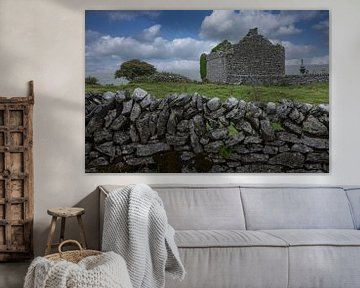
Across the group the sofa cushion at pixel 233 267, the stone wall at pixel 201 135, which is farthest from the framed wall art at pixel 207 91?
the sofa cushion at pixel 233 267

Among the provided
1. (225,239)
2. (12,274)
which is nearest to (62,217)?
(12,274)

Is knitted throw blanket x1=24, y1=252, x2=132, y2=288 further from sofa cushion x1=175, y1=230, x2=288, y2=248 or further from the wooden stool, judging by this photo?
the wooden stool

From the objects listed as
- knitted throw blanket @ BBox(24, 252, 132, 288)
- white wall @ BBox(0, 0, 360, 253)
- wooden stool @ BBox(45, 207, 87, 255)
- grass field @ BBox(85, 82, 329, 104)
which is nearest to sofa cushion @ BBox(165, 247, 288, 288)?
knitted throw blanket @ BBox(24, 252, 132, 288)

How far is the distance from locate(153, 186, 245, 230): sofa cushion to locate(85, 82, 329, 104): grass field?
33.6 inches

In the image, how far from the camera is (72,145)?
4.45 m

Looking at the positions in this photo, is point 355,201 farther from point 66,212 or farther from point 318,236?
point 66,212

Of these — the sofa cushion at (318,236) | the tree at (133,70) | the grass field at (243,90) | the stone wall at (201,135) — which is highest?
the tree at (133,70)

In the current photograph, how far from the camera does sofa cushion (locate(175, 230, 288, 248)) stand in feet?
11.5

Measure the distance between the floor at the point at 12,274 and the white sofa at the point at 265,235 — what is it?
32.9 inches

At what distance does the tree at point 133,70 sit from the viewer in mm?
4469

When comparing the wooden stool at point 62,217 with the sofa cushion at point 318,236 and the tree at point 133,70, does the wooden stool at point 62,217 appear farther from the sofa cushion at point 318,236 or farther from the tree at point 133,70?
the sofa cushion at point 318,236

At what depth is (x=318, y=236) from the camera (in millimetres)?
3658

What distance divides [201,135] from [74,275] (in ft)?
7.21

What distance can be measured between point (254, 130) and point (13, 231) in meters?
2.28
